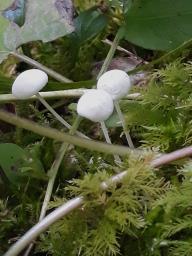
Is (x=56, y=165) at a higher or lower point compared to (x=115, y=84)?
lower

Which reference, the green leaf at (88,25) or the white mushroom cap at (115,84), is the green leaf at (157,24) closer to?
the green leaf at (88,25)

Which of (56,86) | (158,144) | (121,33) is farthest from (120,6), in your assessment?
(158,144)

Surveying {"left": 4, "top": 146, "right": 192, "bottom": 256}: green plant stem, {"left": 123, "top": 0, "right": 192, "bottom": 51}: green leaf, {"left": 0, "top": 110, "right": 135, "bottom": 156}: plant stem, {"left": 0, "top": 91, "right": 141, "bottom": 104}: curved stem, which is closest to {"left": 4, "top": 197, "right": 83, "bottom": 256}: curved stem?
{"left": 4, "top": 146, "right": 192, "bottom": 256}: green plant stem

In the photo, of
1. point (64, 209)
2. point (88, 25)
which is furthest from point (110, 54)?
point (64, 209)

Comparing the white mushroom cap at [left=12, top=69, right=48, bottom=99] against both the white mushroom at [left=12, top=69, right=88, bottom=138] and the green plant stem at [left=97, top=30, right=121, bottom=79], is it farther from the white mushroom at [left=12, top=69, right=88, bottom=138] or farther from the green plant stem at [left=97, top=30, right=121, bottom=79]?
the green plant stem at [left=97, top=30, right=121, bottom=79]

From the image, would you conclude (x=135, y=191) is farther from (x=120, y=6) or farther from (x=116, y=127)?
(x=120, y=6)

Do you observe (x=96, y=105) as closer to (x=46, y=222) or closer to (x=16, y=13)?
(x=46, y=222)
